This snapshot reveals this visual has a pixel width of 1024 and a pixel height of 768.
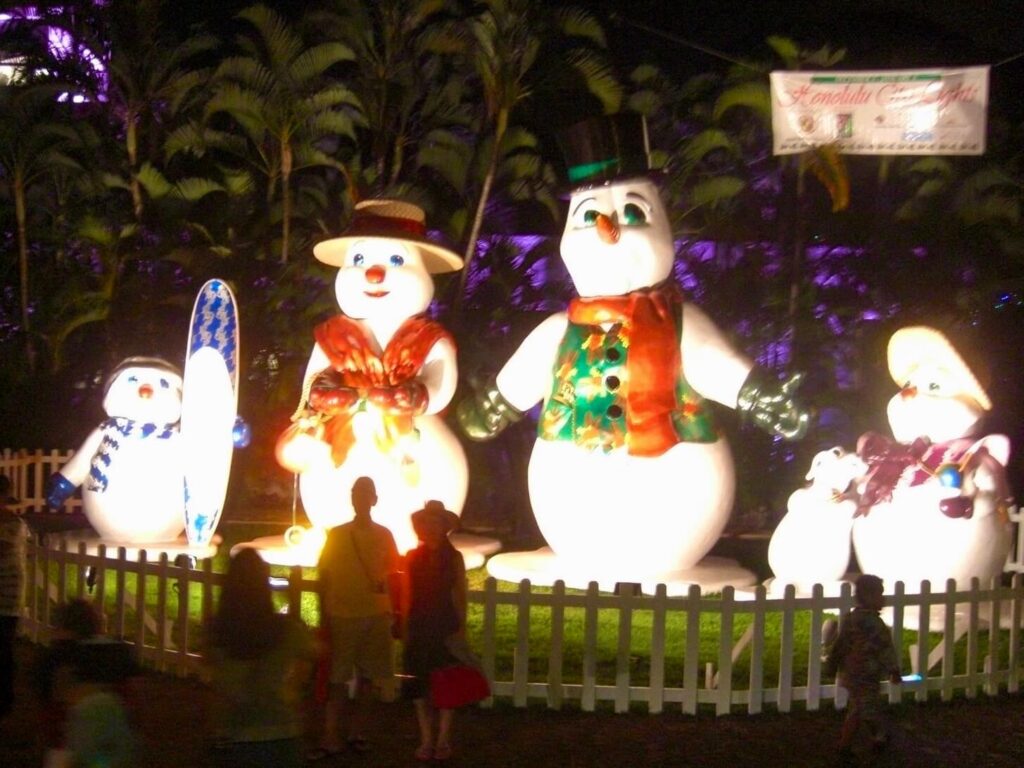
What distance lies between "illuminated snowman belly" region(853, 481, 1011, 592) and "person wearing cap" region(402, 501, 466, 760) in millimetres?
4112

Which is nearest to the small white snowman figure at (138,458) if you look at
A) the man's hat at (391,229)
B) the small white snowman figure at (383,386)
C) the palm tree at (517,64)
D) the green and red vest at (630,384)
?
the small white snowman figure at (383,386)

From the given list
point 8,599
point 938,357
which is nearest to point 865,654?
point 938,357

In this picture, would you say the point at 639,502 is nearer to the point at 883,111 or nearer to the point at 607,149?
the point at 607,149

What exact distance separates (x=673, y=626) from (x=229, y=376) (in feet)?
11.9

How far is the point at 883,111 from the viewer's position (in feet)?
35.9

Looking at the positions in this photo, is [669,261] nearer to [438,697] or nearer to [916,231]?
[438,697]

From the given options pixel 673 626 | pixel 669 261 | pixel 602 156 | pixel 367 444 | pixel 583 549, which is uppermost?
pixel 602 156

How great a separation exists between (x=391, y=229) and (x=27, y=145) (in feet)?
19.9

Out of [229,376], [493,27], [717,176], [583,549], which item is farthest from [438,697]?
[717,176]

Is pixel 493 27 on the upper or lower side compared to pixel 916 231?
upper

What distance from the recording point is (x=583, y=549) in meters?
9.29

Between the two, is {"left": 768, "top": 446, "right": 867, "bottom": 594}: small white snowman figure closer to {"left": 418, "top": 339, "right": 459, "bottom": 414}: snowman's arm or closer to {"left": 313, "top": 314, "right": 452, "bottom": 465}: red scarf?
{"left": 418, "top": 339, "right": 459, "bottom": 414}: snowman's arm

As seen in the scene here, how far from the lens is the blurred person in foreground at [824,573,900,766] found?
6051 mm

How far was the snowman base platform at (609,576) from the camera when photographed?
9.11 metres
